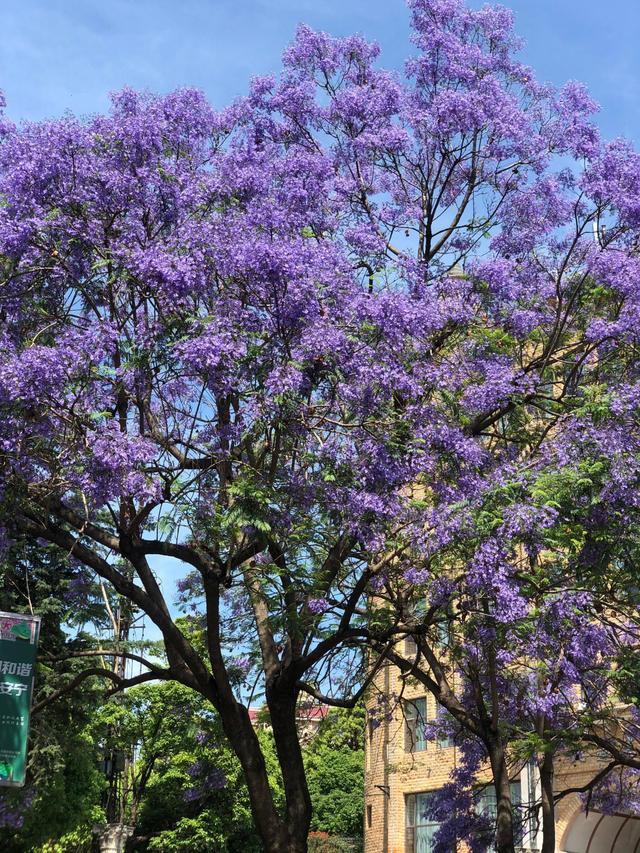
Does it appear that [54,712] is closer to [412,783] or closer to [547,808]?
[547,808]

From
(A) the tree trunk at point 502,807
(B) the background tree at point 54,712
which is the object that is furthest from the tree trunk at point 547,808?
(B) the background tree at point 54,712

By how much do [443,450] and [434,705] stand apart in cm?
1681

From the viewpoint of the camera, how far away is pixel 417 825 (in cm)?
2727

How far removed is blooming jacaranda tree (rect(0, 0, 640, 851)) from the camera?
10992 millimetres

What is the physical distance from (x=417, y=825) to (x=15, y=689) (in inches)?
755

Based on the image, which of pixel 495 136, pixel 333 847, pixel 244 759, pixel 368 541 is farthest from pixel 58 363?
pixel 333 847

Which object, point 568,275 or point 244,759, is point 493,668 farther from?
point 568,275

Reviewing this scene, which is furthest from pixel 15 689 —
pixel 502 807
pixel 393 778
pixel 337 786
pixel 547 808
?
pixel 337 786

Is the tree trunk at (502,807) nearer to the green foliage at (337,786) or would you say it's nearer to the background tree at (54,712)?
the background tree at (54,712)

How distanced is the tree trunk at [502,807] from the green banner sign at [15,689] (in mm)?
6296

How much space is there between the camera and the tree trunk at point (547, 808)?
48.6 ft

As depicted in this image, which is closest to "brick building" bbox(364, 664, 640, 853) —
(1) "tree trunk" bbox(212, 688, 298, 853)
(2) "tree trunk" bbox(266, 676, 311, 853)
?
(2) "tree trunk" bbox(266, 676, 311, 853)

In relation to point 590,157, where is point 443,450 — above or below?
below

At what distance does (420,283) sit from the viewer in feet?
40.9
